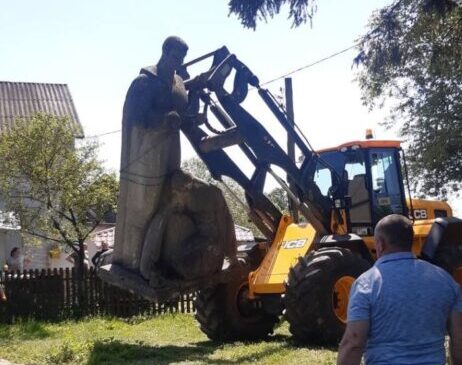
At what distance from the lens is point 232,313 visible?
34.7 feet

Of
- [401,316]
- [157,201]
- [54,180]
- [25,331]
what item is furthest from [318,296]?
[54,180]

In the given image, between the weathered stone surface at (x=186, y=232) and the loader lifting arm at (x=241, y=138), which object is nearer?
the weathered stone surface at (x=186, y=232)

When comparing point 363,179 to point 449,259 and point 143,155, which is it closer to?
point 449,259

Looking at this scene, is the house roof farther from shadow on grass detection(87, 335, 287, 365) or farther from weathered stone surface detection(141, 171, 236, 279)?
weathered stone surface detection(141, 171, 236, 279)

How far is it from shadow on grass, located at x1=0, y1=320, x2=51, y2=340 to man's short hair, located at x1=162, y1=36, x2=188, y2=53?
6.73m

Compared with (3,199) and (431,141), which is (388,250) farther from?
(431,141)

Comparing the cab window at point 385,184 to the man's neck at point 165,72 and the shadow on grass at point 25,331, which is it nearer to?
the man's neck at point 165,72

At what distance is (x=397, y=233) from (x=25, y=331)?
1121 centimetres

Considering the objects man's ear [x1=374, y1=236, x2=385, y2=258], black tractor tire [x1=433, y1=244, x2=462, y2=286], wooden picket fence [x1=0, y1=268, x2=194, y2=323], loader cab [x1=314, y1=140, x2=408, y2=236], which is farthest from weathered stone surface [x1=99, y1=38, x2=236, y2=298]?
wooden picket fence [x1=0, y1=268, x2=194, y2=323]

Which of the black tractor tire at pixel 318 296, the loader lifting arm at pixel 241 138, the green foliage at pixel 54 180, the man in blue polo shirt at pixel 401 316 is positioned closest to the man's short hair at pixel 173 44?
the loader lifting arm at pixel 241 138

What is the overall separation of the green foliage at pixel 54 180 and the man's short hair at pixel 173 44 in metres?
10.2

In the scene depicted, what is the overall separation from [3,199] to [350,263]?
12.0m

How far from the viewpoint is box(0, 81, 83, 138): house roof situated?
30.2m

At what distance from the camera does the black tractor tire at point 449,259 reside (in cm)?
1014
